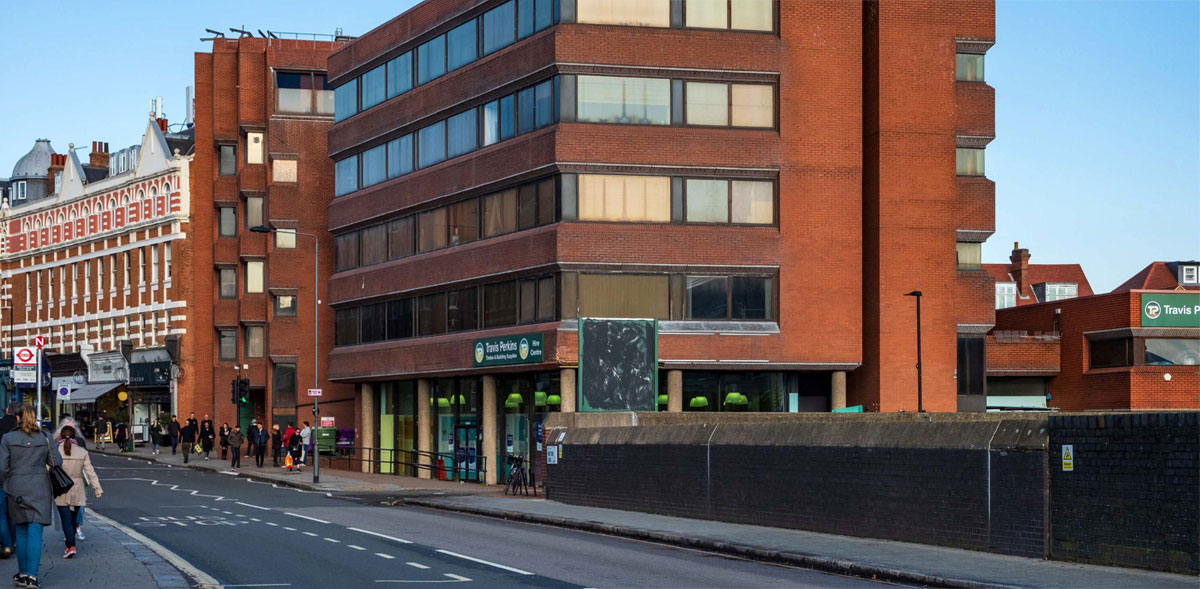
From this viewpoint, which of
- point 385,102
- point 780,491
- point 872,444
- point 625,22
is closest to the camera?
point 872,444

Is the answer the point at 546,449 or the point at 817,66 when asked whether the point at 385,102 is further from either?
the point at 546,449

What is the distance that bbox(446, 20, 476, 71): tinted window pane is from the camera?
49.8 metres

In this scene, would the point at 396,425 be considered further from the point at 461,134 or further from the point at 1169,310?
the point at 1169,310

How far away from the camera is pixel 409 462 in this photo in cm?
5600

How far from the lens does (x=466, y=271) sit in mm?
49500

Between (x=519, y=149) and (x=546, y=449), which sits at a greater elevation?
(x=519, y=149)

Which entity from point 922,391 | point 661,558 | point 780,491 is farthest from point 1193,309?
point 661,558

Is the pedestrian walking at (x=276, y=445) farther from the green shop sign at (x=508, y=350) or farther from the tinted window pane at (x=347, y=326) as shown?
the green shop sign at (x=508, y=350)

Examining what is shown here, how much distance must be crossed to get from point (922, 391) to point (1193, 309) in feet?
54.3

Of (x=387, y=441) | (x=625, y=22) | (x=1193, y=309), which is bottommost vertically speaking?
(x=387, y=441)

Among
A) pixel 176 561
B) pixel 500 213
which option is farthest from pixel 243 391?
pixel 176 561

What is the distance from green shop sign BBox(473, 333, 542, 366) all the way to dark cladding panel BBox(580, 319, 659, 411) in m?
6.82

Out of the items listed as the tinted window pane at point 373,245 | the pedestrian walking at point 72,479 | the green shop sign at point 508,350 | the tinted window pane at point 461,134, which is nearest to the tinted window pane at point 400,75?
the tinted window pane at point 461,134

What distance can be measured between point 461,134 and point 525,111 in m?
4.35
